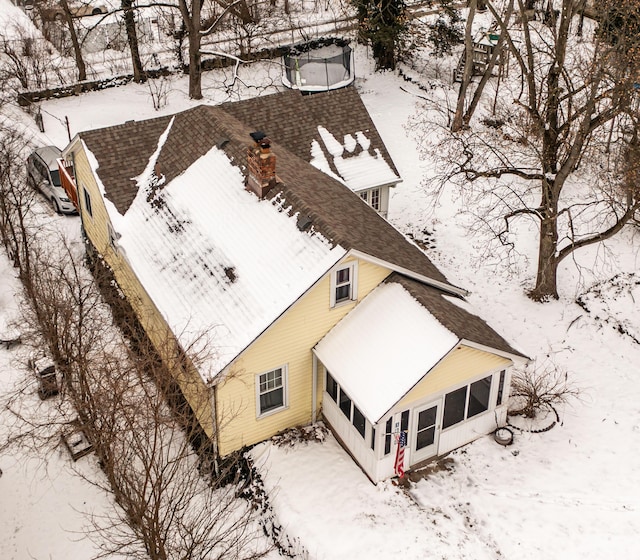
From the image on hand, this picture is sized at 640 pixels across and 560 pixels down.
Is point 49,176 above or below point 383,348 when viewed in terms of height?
below

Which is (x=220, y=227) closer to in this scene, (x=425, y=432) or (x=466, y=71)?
(x=425, y=432)

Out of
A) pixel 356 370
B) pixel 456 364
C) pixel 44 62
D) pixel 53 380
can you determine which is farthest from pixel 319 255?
pixel 44 62

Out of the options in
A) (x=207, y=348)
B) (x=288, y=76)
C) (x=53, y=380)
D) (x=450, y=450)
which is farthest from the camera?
(x=288, y=76)

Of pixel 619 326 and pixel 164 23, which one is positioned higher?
pixel 164 23

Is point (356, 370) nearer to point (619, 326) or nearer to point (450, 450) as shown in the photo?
point (450, 450)

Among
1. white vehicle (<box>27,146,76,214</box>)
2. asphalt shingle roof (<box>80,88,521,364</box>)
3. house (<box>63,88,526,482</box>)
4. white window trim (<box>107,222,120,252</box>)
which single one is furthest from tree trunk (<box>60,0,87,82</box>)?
house (<box>63,88,526,482</box>)

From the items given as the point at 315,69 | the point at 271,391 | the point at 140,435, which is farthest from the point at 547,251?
the point at 315,69
